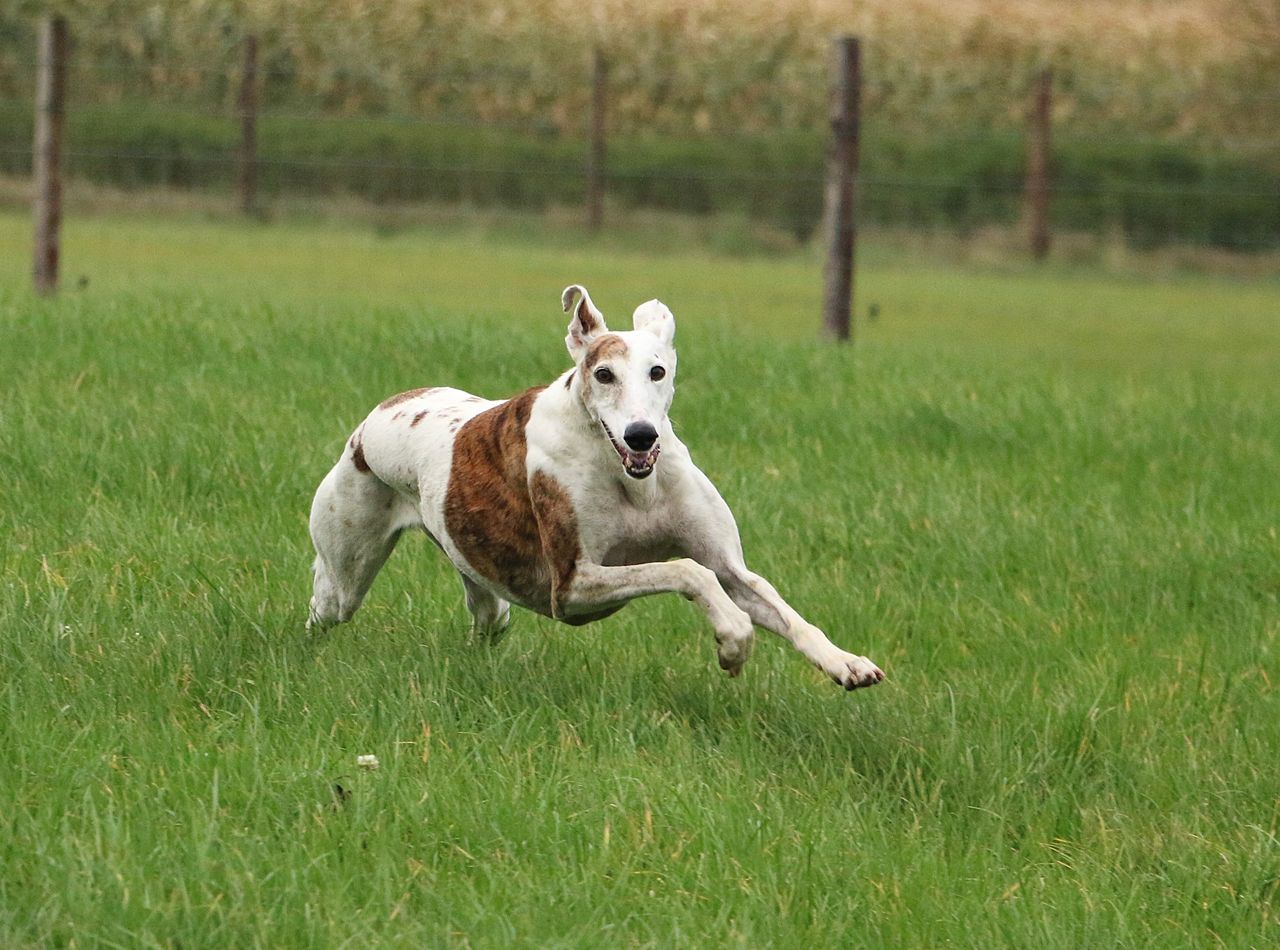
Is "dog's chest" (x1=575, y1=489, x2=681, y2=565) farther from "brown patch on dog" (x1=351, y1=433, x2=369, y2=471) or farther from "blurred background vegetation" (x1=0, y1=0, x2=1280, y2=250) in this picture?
"blurred background vegetation" (x1=0, y1=0, x2=1280, y2=250)

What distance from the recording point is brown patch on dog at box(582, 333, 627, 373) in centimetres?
466

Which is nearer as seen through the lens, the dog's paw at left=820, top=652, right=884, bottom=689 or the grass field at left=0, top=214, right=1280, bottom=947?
the grass field at left=0, top=214, right=1280, bottom=947

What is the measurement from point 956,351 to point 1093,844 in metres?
8.00

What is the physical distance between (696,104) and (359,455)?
22.0 meters

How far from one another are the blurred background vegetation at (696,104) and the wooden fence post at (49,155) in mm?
8481

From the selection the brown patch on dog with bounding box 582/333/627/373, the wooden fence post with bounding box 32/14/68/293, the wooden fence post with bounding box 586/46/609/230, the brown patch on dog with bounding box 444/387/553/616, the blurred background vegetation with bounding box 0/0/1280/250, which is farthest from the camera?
the blurred background vegetation with bounding box 0/0/1280/250

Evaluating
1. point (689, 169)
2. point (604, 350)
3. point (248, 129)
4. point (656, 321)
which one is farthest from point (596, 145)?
point (604, 350)

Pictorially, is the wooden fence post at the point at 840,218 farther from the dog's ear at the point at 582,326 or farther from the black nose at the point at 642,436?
the black nose at the point at 642,436

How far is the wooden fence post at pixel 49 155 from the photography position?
11.8m

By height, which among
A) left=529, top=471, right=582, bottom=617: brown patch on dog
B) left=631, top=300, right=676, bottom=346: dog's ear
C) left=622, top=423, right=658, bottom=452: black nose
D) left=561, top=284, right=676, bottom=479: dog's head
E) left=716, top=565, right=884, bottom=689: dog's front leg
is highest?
left=631, top=300, right=676, bottom=346: dog's ear

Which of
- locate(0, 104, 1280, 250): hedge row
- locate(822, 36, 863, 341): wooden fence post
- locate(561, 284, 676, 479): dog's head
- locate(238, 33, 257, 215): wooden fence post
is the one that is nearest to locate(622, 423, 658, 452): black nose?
locate(561, 284, 676, 479): dog's head

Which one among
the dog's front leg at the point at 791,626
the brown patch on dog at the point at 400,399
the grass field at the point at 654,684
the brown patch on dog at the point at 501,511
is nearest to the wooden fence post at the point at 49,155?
the grass field at the point at 654,684

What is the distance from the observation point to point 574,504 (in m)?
4.79

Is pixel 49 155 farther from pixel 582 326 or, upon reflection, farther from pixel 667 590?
pixel 667 590
